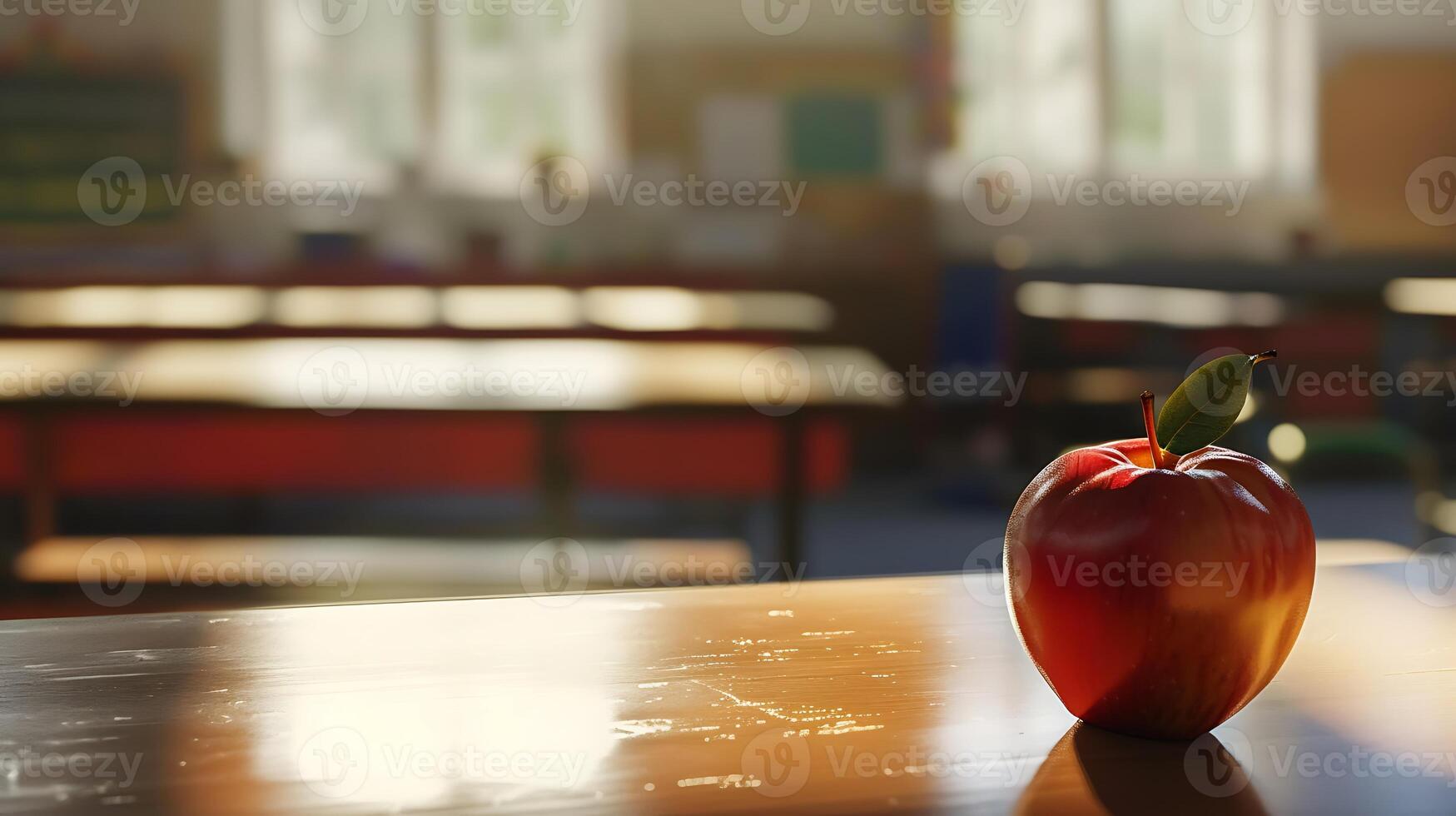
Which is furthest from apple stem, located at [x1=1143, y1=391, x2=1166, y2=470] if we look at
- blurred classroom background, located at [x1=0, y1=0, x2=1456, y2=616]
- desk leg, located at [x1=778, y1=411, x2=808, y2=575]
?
blurred classroom background, located at [x1=0, y1=0, x2=1456, y2=616]

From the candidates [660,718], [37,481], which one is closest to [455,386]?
[37,481]

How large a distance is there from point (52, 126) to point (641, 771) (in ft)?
20.5

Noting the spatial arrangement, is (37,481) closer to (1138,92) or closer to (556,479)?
(556,479)

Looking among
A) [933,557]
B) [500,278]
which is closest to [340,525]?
[500,278]

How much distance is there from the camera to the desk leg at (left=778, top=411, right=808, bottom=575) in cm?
234

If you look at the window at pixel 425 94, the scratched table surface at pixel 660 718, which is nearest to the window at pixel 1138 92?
the window at pixel 425 94

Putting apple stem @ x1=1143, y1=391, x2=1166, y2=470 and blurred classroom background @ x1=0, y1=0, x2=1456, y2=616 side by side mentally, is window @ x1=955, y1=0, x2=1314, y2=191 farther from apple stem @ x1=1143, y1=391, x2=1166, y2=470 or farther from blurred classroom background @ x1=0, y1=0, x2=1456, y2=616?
apple stem @ x1=1143, y1=391, x2=1166, y2=470

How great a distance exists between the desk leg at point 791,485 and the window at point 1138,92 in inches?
154

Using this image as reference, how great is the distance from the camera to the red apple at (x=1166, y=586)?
0.46m

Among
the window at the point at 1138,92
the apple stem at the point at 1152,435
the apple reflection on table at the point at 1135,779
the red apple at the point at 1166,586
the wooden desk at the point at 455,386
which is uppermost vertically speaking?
the window at the point at 1138,92

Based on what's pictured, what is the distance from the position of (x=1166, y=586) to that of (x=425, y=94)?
237 inches

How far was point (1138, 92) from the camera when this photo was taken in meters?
6.12

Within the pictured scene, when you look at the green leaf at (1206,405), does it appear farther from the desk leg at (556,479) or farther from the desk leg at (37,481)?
the desk leg at (37,481)

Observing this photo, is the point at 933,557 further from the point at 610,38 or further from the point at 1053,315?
the point at 610,38
